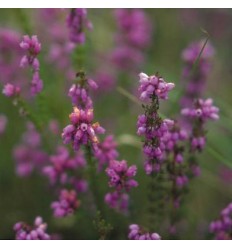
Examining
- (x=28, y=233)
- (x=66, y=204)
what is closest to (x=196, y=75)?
(x=66, y=204)

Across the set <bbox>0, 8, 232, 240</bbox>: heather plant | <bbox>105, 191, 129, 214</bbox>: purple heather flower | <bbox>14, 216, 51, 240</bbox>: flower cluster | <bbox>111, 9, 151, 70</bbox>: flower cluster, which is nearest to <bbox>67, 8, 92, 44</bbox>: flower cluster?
<bbox>0, 8, 232, 240</bbox>: heather plant

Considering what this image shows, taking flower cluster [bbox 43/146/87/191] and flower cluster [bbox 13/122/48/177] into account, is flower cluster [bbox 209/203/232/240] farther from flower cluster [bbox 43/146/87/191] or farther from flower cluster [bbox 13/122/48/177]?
flower cluster [bbox 13/122/48/177]

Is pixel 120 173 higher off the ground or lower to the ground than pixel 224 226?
higher

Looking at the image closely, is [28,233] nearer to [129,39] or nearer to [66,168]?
[66,168]

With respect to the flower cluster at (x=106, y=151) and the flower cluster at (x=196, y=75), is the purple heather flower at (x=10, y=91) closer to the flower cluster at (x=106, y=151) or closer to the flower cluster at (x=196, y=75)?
the flower cluster at (x=106, y=151)

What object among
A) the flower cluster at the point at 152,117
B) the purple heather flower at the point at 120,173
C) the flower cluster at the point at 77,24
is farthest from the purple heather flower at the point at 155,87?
the flower cluster at the point at 77,24
